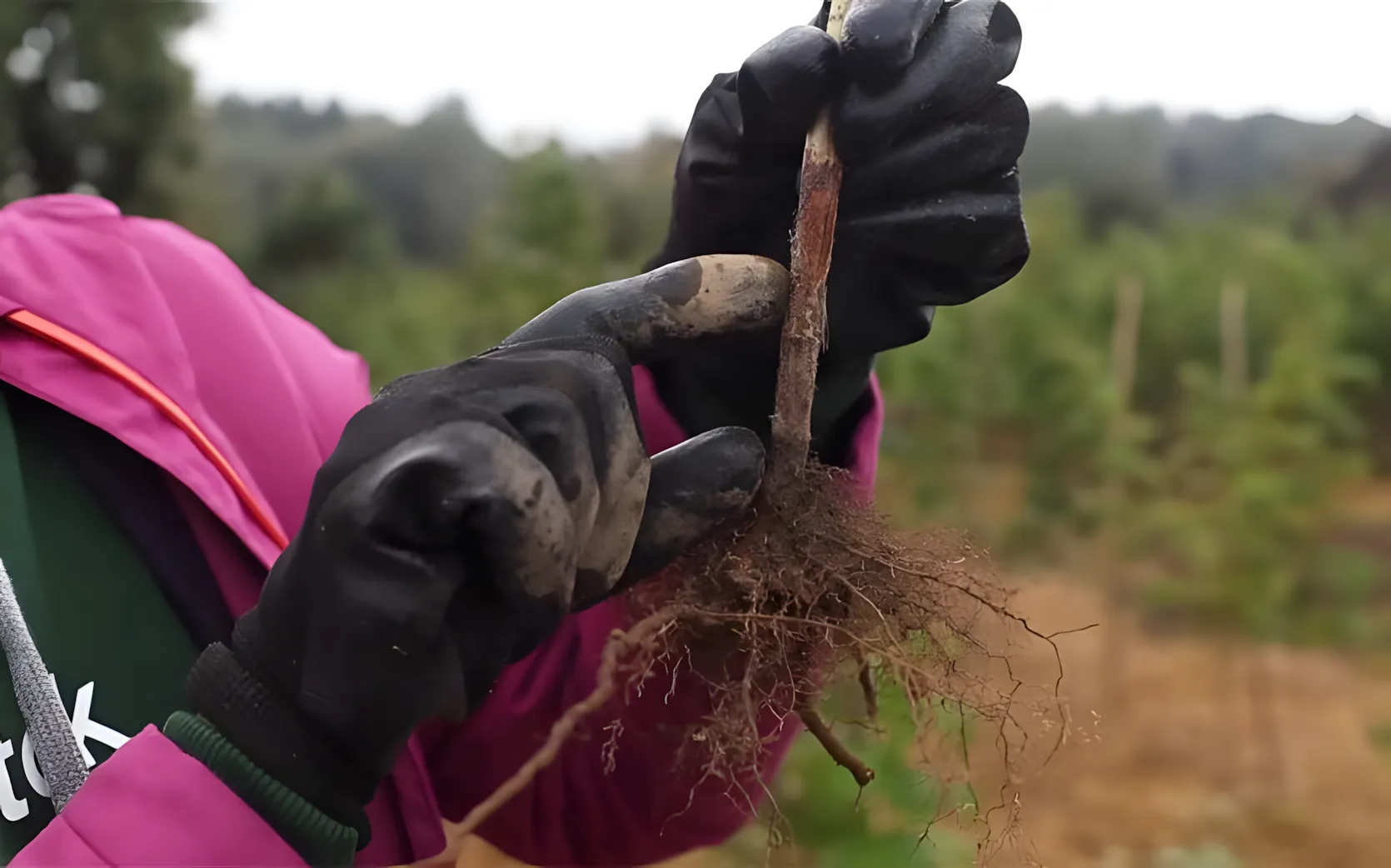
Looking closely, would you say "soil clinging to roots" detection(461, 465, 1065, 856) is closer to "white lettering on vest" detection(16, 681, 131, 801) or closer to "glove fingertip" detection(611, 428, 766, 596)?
"glove fingertip" detection(611, 428, 766, 596)

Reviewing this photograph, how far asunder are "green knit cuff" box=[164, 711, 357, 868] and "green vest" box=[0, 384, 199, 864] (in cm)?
15

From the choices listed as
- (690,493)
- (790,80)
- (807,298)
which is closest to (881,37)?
(790,80)

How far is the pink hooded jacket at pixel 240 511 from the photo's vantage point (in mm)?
563

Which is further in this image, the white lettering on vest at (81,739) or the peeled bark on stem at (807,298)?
the peeled bark on stem at (807,298)

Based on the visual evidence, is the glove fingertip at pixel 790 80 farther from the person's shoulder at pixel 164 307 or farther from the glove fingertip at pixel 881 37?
the person's shoulder at pixel 164 307

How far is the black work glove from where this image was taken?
737 mm

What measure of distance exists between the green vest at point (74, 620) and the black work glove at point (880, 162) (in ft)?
1.68

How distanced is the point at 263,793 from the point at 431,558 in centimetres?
18

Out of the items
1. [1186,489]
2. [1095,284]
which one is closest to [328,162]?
[1095,284]

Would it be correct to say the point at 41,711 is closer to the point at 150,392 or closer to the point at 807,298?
the point at 150,392

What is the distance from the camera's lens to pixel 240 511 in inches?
29.6

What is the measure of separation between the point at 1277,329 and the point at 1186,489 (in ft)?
2.72

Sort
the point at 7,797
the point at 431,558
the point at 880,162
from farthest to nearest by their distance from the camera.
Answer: the point at 880,162 < the point at 7,797 < the point at 431,558

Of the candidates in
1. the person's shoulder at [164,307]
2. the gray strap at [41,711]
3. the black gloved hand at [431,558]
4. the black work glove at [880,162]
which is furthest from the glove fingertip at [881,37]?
the gray strap at [41,711]
